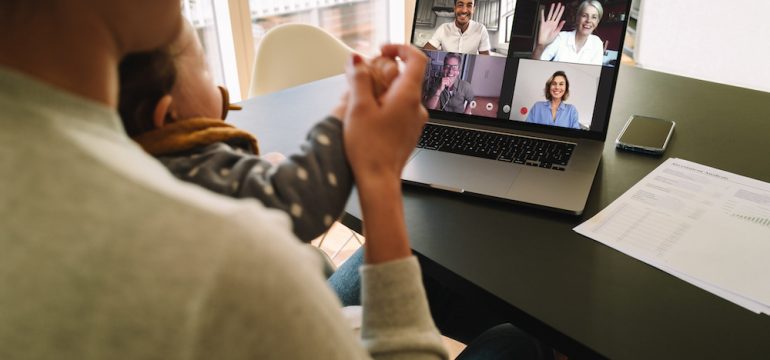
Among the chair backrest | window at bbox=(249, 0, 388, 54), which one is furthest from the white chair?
window at bbox=(249, 0, 388, 54)

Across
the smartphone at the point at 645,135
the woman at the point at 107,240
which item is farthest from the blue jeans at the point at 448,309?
the woman at the point at 107,240

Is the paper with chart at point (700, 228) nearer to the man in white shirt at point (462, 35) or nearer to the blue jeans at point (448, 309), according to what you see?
the blue jeans at point (448, 309)

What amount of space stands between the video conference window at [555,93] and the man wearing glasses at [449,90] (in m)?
0.10

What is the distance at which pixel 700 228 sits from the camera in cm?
85

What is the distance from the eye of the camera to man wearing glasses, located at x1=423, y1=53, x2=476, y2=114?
120 cm

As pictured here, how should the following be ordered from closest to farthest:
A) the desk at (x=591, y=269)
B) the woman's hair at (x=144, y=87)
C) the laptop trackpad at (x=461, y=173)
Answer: the woman's hair at (x=144, y=87) → the desk at (x=591, y=269) → the laptop trackpad at (x=461, y=173)

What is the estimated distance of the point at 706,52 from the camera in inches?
123

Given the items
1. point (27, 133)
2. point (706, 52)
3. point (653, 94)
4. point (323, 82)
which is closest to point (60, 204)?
point (27, 133)

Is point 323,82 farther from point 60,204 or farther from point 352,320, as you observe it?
point 60,204

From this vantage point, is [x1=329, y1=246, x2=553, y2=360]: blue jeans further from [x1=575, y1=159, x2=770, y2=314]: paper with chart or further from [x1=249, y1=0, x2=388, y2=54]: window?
[x1=249, y1=0, x2=388, y2=54]: window

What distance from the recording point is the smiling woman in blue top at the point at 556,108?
112 cm

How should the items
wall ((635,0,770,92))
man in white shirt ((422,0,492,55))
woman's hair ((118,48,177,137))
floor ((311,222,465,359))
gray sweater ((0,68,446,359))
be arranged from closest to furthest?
gray sweater ((0,68,446,359)) → woman's hair ((118,48,177,137)) → man in white shirt ((422,0,492,55)) → floor ((311,222,465,359)) → wall ((635,0,770,92))

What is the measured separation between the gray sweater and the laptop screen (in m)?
0.88

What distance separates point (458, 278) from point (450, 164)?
313mm
